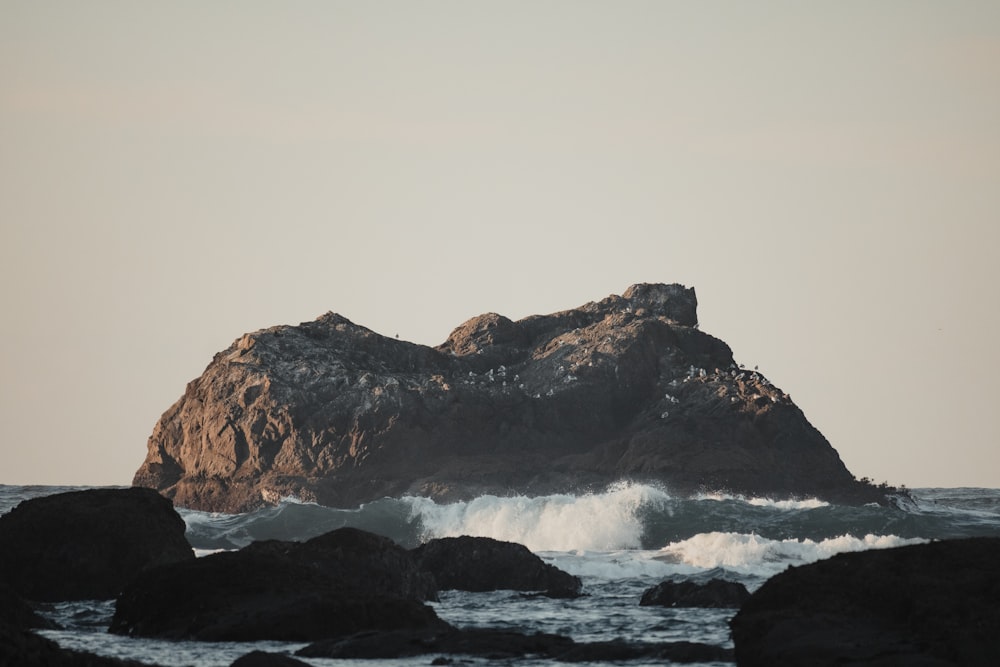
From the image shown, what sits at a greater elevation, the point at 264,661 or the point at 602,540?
the point at 602,540

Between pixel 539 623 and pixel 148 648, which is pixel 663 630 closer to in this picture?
pixel 539 623

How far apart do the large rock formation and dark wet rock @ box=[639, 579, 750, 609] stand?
159 ft

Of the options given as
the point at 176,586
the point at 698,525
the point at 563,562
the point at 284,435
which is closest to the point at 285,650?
the point at 176,586

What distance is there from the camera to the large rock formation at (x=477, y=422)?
84.2 meters

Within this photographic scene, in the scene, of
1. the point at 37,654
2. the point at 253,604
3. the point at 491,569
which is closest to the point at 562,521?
the point at 491,569

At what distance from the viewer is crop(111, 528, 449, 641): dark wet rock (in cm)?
2391

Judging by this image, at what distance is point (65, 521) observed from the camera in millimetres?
31469

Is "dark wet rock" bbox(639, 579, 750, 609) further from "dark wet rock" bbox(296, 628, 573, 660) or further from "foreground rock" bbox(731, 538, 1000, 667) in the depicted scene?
"foreground rock" bbox(731, 538, 1000, 667)

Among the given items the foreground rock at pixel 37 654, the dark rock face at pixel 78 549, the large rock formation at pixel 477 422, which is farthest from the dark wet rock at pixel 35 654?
the large rock formation at pixel 477 422

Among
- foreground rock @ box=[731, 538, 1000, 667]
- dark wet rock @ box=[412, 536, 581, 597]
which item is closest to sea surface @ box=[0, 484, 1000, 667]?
dark wet rock @ box=[412, 536, 581, 597]

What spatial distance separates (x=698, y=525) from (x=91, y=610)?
38081 mm

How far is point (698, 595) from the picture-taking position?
31.1m

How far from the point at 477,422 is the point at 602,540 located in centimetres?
2928

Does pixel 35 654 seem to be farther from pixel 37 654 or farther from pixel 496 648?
pixel 496 648
